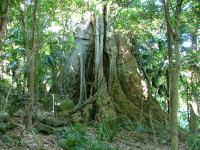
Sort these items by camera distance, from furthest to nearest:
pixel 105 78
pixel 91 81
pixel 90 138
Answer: pixel 91 81 < pixel 105 78 < pixel 90 138

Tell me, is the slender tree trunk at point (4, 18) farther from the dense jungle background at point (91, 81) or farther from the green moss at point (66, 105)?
the green moss at point (66, 105)

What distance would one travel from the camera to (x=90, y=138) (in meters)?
7.88

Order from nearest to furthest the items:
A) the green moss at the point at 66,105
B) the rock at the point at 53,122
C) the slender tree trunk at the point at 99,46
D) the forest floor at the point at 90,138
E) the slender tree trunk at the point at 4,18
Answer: the slender tree trunk at the point at 4,18 < the forest floor at the point at 90,138 < the rock at the point at 53,122 < the green moss at the point at 66,105 < the slender tree trunk at the point at 99,46

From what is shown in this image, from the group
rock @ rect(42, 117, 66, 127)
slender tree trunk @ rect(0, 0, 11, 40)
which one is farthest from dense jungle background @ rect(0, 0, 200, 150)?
slender tree trunk @ rect(0, 0, 11, 40)

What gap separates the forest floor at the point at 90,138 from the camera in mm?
7422

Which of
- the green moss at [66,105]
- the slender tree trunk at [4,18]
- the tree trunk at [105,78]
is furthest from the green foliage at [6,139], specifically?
the slender tree trunk at [4,18]

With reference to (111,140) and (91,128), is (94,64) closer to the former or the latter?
(91,128)

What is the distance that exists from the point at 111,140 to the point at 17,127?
2196mm

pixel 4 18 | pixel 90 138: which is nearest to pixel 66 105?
pixel 90 138

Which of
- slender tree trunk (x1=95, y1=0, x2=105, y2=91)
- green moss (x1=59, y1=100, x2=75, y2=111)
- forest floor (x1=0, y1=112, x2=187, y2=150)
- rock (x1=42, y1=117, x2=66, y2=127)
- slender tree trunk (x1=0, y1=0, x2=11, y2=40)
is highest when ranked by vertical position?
slender tree trunk (x1=95, y1=0, x2=105, y2=91)

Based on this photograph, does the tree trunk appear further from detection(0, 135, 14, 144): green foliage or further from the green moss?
detection(0, 135, 14, 144): green foliage

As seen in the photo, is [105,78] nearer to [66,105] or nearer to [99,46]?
[99,46]

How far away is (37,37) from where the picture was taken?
29.7 ft

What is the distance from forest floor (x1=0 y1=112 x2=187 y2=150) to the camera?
7422mm
